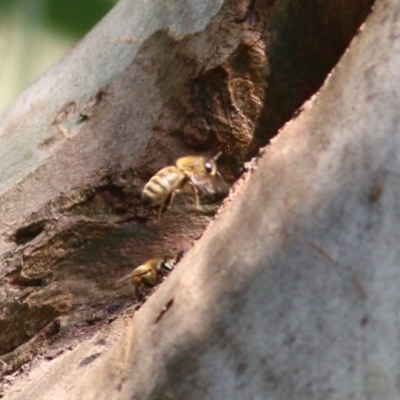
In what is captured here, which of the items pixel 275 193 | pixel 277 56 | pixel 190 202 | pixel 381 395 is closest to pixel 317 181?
pixel 275 193

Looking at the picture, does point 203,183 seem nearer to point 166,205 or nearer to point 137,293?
Result: point 166,205

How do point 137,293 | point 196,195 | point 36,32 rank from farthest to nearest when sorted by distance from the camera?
point 36,32
point 196,195
point 137,293

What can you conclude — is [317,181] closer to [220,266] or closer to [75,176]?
[220,266]

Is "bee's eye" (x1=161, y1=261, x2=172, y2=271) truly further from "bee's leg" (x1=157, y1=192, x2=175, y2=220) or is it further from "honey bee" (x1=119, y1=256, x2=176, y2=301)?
"bee's leg" (x1=157, y1=192, x2=175, y2=220)

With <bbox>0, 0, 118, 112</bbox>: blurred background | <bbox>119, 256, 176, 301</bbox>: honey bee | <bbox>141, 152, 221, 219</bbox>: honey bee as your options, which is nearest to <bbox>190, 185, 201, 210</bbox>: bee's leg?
<bbox>141, 152, 221, 219</bbox>: honey bee

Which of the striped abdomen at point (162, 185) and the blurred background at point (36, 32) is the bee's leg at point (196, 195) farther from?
the blurred background at point (36, 32)

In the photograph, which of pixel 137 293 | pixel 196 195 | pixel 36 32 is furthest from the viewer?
pixel 36 32

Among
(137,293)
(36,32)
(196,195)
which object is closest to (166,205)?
(196,195)
